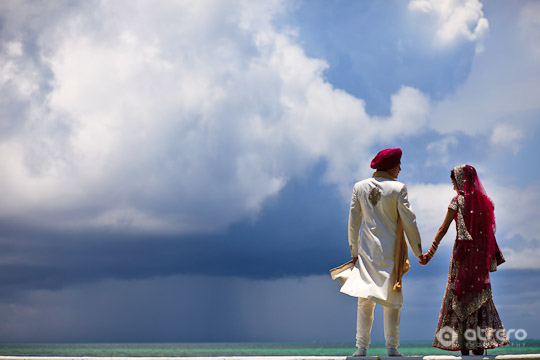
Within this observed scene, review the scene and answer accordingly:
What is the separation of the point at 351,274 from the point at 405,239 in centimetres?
92

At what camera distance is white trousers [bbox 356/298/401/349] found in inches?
314

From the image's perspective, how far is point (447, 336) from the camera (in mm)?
8516

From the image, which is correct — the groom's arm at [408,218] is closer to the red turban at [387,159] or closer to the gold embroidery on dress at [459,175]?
the red turban at [387,159]

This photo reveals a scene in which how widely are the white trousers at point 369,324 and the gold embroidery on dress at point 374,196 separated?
1.37m

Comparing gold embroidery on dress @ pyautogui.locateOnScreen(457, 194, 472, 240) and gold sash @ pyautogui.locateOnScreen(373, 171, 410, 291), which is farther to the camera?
gold embroidery on dress @ pyautogui.locateOnScreen(457, 194, 472, 240)

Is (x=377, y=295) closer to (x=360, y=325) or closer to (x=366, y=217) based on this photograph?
(x=360, y=325)

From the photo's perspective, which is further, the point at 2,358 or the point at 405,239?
the point at 405,239

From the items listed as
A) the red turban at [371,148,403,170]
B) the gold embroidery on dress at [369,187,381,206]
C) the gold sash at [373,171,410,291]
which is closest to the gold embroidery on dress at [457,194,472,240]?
the gold sash at [373,171,410,291]

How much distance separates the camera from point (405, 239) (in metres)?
8.35

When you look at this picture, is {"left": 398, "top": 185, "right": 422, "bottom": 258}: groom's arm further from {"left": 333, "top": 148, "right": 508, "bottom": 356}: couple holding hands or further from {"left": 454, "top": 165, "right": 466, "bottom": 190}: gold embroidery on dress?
{"left": 454, "top": 165, "right": 466, "bottom": 190}: gold embroidery on dress

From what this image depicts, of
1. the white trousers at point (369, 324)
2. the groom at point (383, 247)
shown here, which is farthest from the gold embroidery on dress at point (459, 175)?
the white trousers at point (369, 324)

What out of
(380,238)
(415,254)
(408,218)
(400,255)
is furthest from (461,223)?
(380,238)

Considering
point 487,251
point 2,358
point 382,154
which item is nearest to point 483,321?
point 487,251

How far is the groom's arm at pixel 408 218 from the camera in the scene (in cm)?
815
